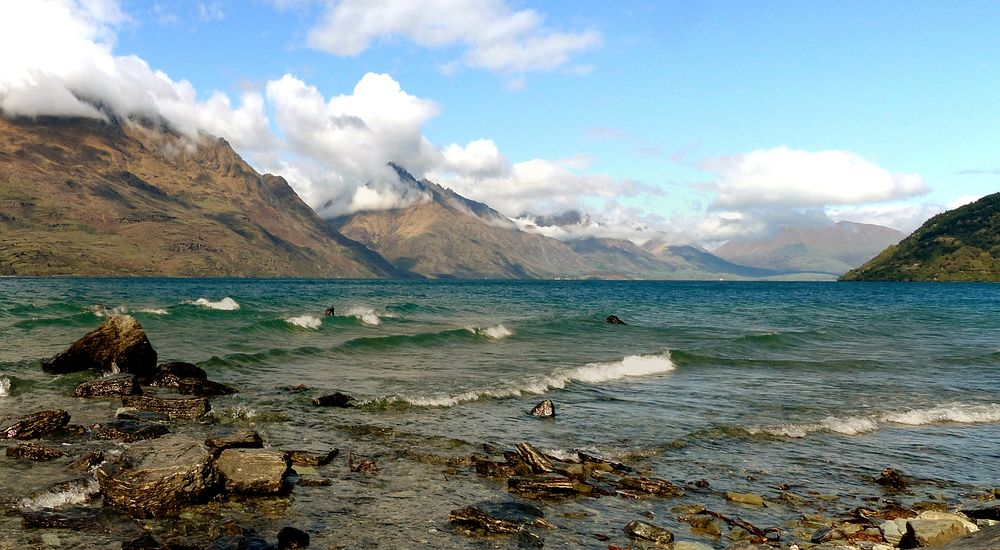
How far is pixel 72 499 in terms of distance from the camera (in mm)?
11734

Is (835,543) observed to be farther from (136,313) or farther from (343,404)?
(136,313)

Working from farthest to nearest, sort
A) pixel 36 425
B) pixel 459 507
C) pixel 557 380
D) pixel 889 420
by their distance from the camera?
pixel 557 380
pixel 889 420
pixel 36 425
pixel 459 507

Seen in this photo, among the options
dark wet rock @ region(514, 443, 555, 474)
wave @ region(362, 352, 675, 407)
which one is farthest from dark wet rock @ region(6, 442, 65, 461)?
dark wet rock @ region(514, 443, 555, 474)

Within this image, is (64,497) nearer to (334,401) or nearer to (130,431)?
(130,431)

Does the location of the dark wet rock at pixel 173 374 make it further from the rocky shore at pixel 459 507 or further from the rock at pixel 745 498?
the rock at pixel 745 498

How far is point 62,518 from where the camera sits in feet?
35.6

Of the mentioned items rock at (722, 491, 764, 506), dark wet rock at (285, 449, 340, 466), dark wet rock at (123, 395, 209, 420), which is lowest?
rock at (722, 491, 764, 506)

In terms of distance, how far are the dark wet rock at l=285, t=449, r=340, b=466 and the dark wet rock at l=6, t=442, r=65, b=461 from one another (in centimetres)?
553

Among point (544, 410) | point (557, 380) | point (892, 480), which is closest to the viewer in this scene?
point (892, 480)

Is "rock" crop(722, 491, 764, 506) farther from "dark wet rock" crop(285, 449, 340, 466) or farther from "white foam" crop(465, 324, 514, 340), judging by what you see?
"white foam" crop(465, 324, 514, 340)

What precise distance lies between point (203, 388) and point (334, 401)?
19.8 feet

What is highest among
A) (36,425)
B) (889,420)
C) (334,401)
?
(36,425)

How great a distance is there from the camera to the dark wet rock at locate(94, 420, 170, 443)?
16484 millimetres

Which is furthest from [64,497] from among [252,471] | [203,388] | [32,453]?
[203,388]
